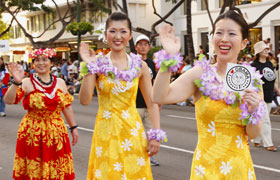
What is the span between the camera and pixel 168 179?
632cm

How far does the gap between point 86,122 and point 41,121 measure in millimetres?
7566

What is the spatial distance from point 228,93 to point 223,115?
0.50ft

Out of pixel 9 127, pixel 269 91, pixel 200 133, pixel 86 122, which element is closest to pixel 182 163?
pixel 269 91

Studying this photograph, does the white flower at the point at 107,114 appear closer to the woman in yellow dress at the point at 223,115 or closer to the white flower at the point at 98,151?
the white flower at the point at 98,151

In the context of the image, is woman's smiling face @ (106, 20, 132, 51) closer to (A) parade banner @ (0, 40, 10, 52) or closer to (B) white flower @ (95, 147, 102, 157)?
(B) white flower @ (95, 147, 102, 157)

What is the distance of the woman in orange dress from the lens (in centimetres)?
454

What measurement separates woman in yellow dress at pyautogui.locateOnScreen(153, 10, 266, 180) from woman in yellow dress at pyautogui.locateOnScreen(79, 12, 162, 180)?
85 centimetres

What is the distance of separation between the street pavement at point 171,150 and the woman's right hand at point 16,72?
2493mm

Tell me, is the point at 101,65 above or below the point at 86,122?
above

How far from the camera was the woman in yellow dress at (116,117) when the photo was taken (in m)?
3.59

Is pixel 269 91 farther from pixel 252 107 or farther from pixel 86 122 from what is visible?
pixel 252 107

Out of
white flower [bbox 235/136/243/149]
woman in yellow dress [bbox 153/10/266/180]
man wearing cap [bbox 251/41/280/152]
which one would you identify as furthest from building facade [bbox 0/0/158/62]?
white flower [bbox 235/136/243/149]

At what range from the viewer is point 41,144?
Answer: 459 cm

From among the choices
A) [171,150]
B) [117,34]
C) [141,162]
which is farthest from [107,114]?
[171,150]
